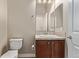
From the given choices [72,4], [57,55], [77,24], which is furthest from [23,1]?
[77,24]

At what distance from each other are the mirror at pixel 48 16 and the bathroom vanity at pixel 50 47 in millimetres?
710

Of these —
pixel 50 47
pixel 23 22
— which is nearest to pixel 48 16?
pixel 23 22

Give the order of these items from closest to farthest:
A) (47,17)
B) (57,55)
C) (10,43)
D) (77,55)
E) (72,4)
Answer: (77,55), (72,4), (57,55), (10,43), (47,17)

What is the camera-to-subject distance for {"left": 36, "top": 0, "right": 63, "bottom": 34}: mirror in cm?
425

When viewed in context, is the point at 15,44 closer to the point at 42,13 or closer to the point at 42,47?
the point at 42,47

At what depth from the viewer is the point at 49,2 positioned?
4.27 m

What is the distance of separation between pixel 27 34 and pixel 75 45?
2.48 meters

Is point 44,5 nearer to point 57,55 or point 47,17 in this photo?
point 47,17

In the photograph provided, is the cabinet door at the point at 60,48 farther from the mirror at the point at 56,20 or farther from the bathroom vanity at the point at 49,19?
the mirror at the point at 56,20

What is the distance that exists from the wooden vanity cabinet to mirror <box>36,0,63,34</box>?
28.7 inches

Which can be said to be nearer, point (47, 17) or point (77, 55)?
point (77, 55)

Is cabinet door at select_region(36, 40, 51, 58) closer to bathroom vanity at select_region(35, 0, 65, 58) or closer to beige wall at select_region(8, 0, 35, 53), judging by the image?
bathroom vanity at select_region(35, 0, 65, 58)

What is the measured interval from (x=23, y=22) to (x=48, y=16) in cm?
77

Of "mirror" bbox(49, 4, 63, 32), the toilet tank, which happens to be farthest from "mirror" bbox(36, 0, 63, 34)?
the toilet tank
